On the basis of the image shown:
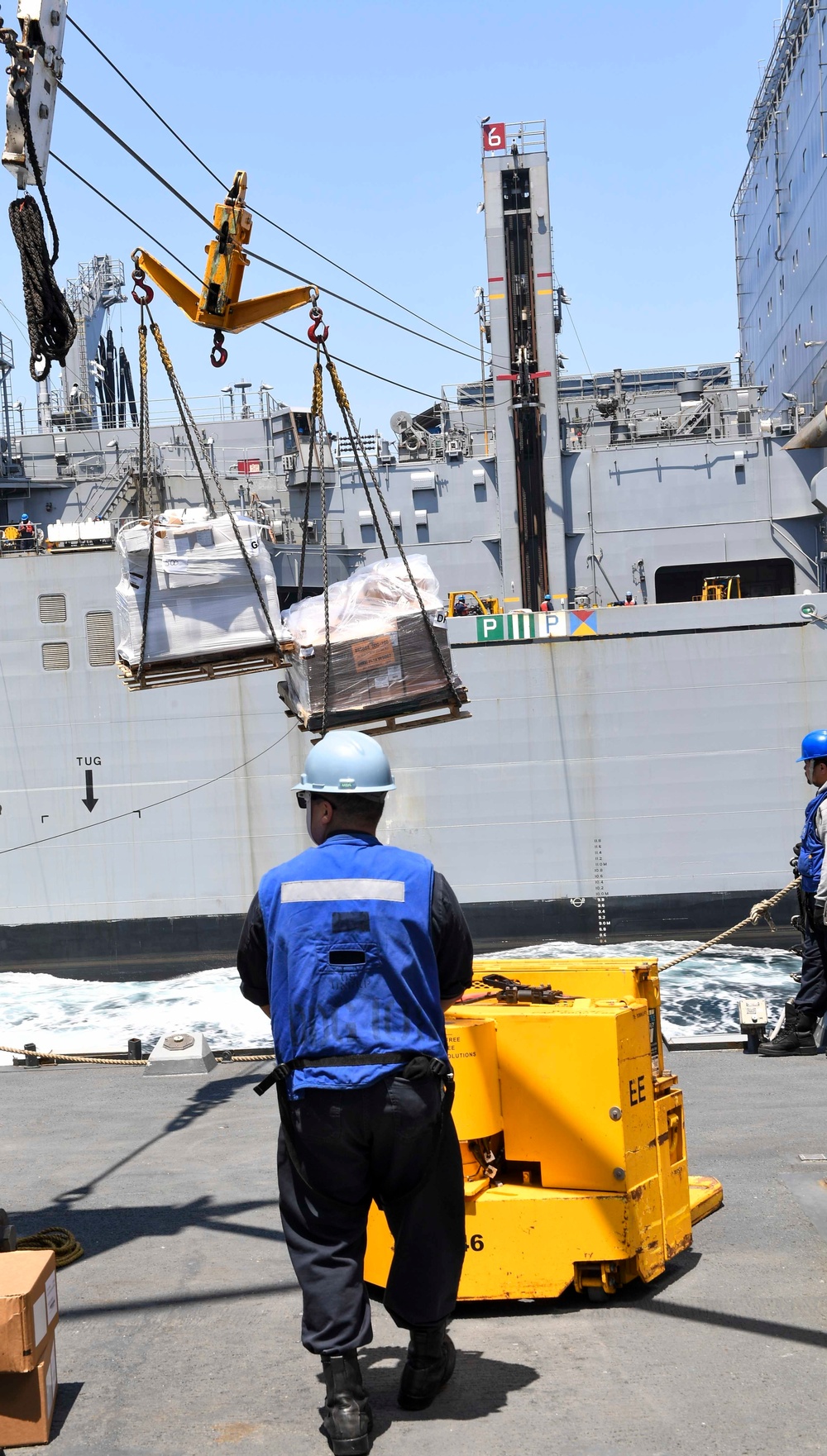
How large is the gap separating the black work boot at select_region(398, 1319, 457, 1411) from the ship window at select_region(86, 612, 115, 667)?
14818 millimetres

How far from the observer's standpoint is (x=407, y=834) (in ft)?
53.9

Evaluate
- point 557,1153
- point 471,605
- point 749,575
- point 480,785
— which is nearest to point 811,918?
point 557,1153

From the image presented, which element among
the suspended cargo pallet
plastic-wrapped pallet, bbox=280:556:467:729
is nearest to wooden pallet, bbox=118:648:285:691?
the suspended cargo pallet

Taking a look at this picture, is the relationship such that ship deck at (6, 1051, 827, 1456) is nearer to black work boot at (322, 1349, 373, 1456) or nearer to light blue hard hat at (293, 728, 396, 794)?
black work boot at (322, 1349, 373, 1456)

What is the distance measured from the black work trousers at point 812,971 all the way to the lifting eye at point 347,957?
417cm

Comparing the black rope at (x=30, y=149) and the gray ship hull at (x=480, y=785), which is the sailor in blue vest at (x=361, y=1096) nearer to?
the black rope at (x=30, y=149)

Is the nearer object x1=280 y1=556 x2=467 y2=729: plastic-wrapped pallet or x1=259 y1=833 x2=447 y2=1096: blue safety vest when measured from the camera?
x1=259 y1=833 x2=447 y2=1096: blue safety vest

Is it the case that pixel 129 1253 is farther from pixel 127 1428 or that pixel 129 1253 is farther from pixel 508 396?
pixel 508 396

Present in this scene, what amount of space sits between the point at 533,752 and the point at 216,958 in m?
5.03

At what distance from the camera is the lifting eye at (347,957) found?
2699 mm

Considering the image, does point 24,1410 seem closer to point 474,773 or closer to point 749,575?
point 474,773

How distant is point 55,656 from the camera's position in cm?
1698

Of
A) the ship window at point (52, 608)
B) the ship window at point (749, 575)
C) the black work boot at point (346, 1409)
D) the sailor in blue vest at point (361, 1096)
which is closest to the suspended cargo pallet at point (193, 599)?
the sailor in blue vest at point (361, 1096)

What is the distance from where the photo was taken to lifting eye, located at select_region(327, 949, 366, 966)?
106 inches
